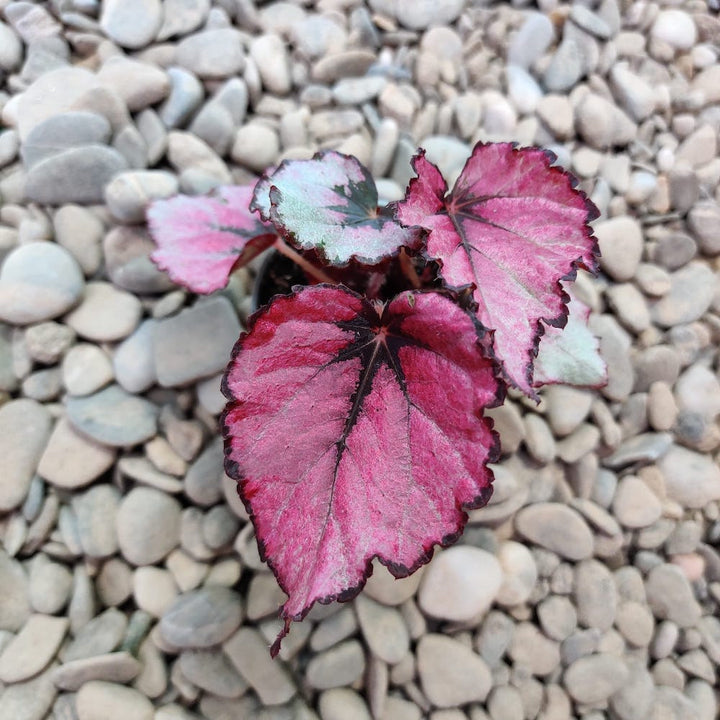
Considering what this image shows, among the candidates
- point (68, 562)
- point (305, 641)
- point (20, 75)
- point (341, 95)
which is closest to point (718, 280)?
point (341, 95)

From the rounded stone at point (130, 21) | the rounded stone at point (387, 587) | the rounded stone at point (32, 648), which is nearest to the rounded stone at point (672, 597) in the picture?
the rounded stone at point (387, 587)

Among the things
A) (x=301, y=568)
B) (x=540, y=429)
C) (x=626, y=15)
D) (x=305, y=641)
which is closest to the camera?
(x=301, y=568)

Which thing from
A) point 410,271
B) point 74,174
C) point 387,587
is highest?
point 410,271

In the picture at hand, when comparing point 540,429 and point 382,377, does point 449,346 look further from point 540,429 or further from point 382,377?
point 540,429

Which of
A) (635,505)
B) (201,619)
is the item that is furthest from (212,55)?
(635,505)

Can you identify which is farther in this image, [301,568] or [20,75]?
[20,75]

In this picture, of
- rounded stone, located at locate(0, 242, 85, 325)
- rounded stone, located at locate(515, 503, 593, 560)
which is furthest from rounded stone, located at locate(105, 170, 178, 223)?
rounded stone, located at locate(515, 503, 593, 560)

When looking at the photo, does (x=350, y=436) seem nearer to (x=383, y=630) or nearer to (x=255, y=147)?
(x=383, y=630)
